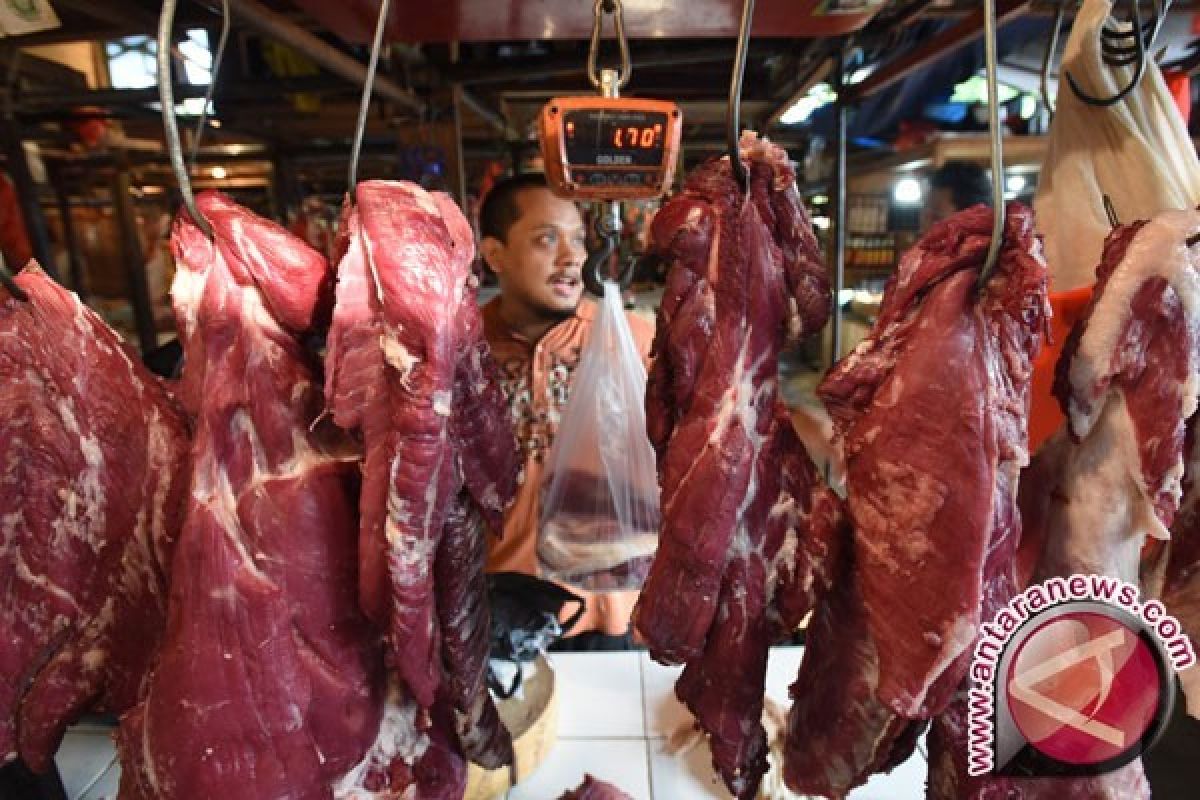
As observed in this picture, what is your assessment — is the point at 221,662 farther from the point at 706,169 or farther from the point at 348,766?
the point at 706,169

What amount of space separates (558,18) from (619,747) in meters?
1.91

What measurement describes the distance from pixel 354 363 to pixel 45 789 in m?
1.75

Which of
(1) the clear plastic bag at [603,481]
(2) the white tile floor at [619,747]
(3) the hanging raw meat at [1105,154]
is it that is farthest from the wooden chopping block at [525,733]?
(3) the hanging raw meat at [1105,154]

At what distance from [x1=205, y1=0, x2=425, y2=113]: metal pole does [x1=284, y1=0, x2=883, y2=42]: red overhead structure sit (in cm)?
6

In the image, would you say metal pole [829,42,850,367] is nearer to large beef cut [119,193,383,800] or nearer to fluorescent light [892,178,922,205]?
large beef cut [119,193,383,800]

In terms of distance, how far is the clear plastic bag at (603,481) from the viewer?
81.5 inches

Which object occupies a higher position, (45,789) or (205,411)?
(205,411)

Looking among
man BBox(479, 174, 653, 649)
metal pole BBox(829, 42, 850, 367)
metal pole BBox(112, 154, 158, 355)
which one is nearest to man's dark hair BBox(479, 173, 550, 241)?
man BBox(479, 174, 653, 649)

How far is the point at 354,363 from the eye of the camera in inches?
37.3

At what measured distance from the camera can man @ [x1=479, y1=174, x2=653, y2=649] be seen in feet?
8.66

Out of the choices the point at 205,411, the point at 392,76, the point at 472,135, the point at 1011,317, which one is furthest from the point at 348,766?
the point at 472,135

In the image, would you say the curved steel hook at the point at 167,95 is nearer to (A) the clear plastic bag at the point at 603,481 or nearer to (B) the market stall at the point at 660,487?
(B) the market stall at the point at 660,487

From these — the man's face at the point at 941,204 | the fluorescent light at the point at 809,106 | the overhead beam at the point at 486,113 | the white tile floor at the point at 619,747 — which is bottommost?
the white tile floor at the point at 619,747

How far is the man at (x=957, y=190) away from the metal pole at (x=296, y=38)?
2341 millimetres
